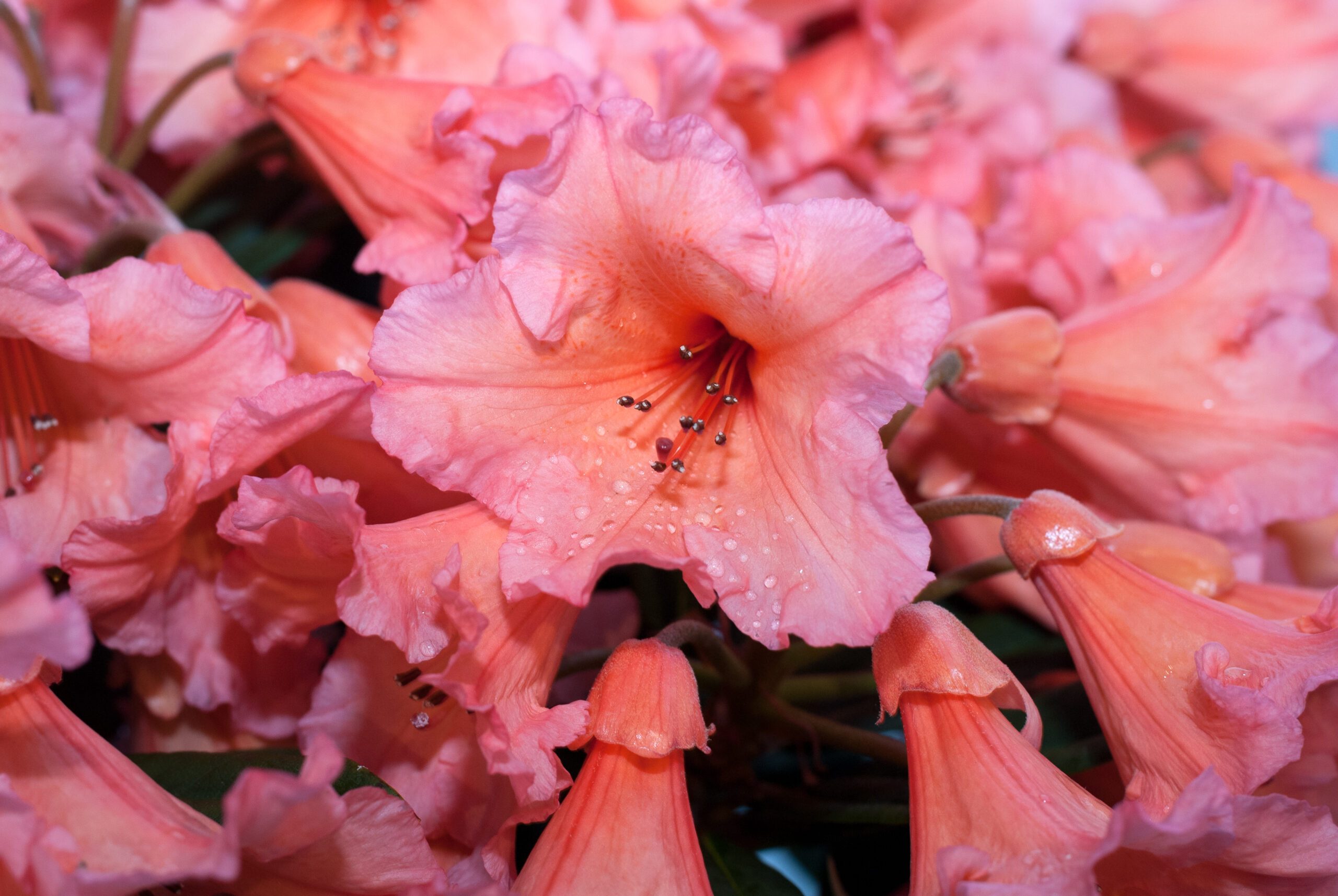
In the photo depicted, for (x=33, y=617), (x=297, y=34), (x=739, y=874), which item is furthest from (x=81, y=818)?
(x=297, y=34)

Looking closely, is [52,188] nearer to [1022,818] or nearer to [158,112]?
[158,112]

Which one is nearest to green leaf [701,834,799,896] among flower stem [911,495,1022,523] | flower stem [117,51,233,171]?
flower stem [911,495,1022,523]

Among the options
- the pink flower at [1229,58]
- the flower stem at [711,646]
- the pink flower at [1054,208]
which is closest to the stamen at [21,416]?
the flower stem at [711,646]

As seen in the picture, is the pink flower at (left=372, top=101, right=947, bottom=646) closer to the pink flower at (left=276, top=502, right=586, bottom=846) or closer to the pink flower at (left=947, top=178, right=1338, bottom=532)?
the pink flower at (left=276, top=502, right=586, bottom=846)

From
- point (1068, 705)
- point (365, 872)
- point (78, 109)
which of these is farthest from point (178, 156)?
point (1068, 705)

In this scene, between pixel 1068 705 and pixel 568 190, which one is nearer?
pixel 568 190

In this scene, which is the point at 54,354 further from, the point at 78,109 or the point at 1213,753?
the point at 1213,753

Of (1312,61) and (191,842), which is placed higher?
(191,842)

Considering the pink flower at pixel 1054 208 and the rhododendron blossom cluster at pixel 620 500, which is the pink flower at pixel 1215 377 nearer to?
the rhododendron blossom cluster at pixel 620 500

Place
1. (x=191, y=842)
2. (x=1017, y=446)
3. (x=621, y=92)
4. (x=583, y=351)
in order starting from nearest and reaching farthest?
(x=191, y=842) < (x=583, y=351) < (x=621, y=92) < (x=1017, y=446)
